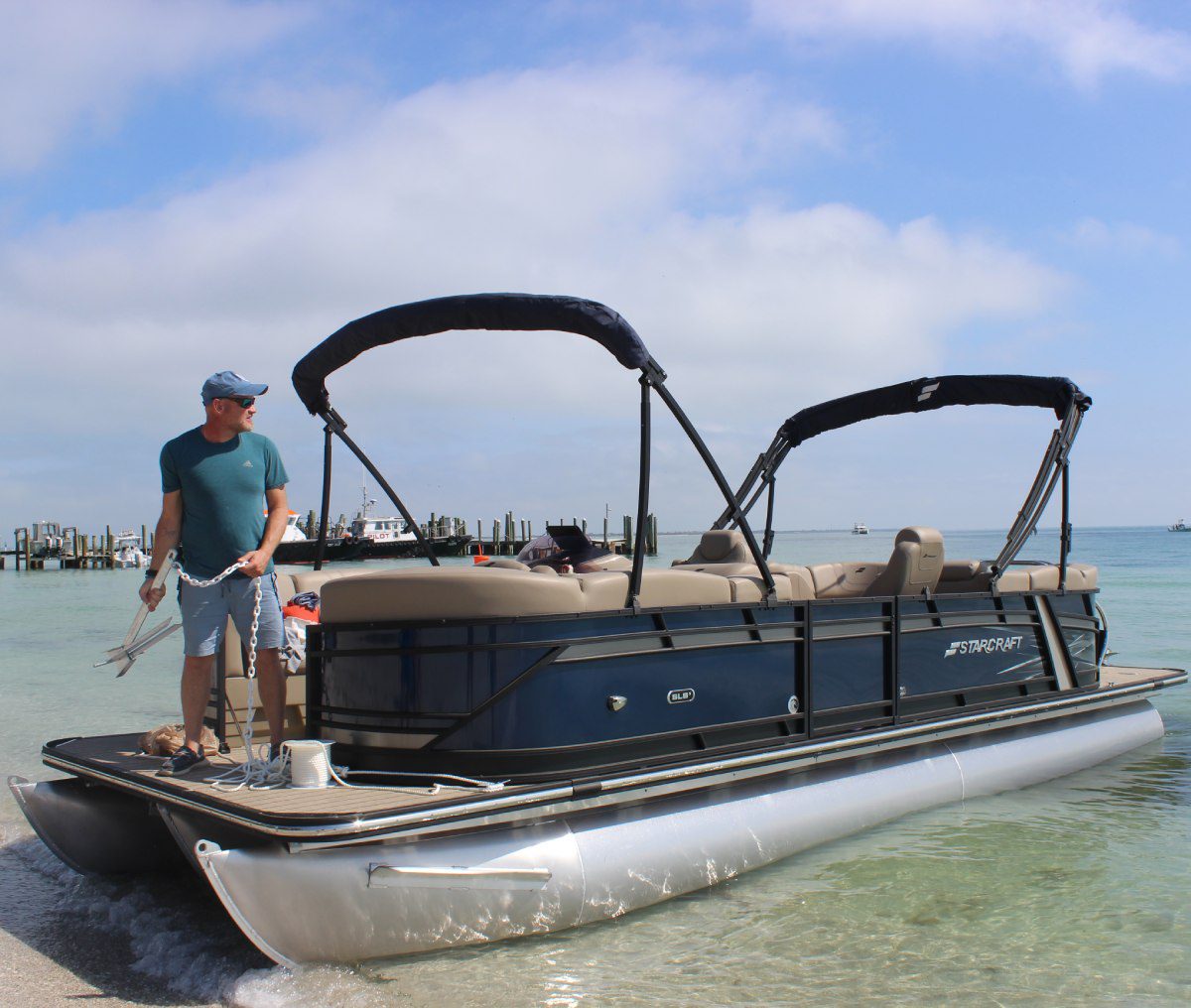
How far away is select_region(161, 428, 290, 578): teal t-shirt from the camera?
4953 millimetres

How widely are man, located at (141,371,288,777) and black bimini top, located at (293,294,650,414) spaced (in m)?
1.02

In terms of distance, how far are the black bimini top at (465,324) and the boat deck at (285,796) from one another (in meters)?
1.99

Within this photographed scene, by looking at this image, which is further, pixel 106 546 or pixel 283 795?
pixel 106 546

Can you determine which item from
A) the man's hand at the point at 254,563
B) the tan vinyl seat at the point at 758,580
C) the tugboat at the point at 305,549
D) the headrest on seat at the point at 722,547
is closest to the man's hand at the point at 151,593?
the man's hand at the point at 254,563

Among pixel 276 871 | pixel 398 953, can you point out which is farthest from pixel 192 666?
pixel 398 953

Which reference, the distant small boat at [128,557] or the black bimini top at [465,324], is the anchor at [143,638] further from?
the distant small boat at [128,557]

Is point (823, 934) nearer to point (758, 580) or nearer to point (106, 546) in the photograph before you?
point (758, 580)

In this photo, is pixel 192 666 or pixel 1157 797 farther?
pixel 1157 797

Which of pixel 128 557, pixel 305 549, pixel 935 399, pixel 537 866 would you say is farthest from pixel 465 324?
pixel 128 557

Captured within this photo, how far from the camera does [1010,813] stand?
7.29m

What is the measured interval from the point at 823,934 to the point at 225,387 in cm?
372

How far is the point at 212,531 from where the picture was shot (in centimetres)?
497

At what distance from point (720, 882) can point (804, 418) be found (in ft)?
15.9

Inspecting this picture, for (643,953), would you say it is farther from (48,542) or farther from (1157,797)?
(48,542)
